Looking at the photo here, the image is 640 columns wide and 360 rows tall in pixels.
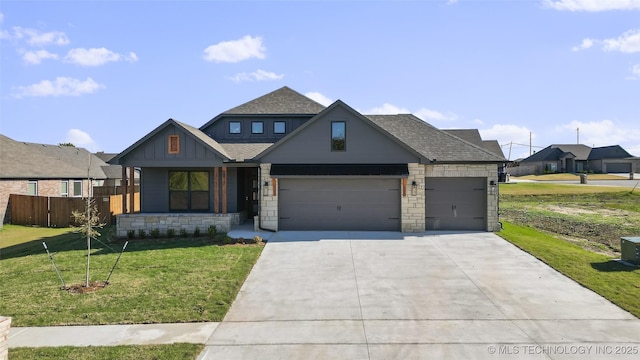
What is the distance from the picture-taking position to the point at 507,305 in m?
8.20

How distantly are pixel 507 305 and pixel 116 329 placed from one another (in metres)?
8.19

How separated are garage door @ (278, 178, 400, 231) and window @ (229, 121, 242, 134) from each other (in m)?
6.89

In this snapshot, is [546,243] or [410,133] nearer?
[546,243]

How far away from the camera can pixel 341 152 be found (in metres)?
16.5

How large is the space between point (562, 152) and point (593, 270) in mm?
66575

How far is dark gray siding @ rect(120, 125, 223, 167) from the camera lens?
16797 mm

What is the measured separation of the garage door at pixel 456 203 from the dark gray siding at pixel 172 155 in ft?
32.6

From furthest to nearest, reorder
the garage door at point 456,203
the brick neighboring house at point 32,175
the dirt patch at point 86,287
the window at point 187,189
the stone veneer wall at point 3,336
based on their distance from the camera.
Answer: the brick neighboring house at point 32,175 < the window at point 187,189 < the garage door at point 456,203 < the dirt patch at point 86,287 < the stone veneer wall at point 3,336

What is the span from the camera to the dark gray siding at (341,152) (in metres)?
16.4

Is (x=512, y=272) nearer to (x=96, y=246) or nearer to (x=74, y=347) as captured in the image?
(x=74, y=347)

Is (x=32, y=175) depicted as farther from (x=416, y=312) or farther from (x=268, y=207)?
(x=416, y=312)

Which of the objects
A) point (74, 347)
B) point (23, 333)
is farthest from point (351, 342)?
point (23, 333)

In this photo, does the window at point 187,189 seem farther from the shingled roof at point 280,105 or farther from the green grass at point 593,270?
the green grass at point 593,270

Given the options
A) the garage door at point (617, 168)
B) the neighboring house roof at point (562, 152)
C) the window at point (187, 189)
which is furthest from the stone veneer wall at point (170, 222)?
the garage door at point (617, 168)
